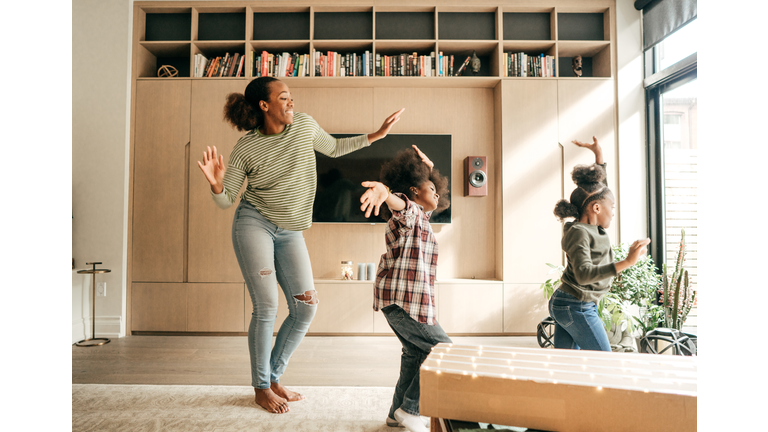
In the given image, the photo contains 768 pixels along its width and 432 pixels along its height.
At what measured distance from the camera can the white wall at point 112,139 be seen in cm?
320

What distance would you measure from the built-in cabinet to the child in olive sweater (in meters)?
1.58

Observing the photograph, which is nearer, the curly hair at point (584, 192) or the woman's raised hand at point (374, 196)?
the woman's raised hand at point (374, 196)

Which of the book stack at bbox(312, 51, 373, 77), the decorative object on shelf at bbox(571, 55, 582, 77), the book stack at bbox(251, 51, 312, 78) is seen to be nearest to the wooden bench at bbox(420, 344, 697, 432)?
the book stack at bbox(312, 51, 373, 77)

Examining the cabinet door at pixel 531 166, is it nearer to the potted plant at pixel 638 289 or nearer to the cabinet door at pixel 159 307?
the potted plant at pixel 638 289

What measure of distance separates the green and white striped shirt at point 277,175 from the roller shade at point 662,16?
2.91 meters

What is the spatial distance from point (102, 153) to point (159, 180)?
49cm

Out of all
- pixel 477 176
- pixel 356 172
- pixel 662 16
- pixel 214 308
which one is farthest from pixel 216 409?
pixel 662 16

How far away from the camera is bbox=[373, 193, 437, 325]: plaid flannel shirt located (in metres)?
1.41

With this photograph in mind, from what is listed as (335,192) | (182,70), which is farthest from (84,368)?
(182,70)

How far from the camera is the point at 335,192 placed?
3.36 m

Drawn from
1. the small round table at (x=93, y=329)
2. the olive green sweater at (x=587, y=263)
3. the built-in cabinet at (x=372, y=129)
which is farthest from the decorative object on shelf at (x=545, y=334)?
the small round table at (x=93, y=329)

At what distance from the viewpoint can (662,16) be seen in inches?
120

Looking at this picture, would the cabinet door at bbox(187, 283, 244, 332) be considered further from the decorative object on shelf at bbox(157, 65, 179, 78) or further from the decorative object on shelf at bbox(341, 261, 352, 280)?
the decorative object on shelf at bbox(157, 65, 179, 78)

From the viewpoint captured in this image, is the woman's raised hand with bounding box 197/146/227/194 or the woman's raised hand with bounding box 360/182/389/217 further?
the woman's raised hand with bounding box 197/146/227/194
